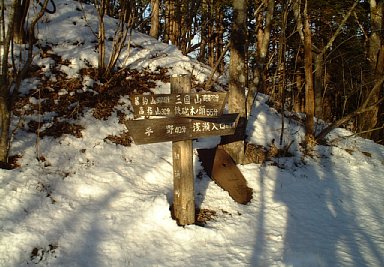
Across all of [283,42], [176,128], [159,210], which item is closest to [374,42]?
[283,42]

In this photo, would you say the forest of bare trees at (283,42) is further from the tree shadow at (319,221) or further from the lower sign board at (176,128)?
the lower sign board at (176,128)

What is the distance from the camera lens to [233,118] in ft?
15.5

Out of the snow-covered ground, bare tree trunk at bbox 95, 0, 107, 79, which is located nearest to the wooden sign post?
the snow-covered ground

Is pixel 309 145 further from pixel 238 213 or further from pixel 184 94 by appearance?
pixel 184 94

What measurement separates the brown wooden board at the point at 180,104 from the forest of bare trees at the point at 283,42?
2.12 meters

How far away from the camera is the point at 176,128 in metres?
4.34

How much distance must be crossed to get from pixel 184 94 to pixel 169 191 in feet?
6.31

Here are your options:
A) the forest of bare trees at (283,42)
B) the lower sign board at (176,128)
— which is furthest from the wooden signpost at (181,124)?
the forest of bare trees at (283,42)

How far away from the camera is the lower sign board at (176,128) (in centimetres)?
414

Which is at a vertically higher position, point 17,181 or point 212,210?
point 17,181

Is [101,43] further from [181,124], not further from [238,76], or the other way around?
[181,124]

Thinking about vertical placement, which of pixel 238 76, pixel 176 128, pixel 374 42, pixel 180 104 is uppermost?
pixel 374 42

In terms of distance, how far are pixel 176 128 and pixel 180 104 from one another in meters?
0.35

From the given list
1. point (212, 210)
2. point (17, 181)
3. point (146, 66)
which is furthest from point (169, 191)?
point (146, 66)
